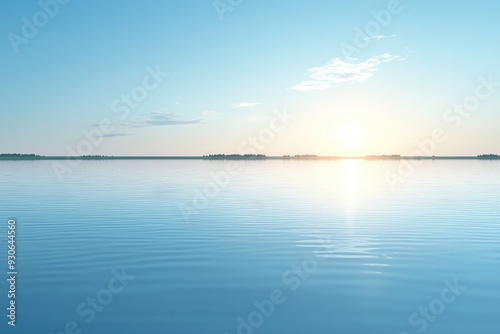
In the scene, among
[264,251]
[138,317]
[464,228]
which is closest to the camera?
[138,317]

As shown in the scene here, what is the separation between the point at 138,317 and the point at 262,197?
4103cm

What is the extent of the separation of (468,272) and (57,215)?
3091 cm

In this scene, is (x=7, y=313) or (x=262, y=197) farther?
(x=262, y=197)

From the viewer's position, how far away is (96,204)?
4619cm

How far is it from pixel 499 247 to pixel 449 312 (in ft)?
42.2

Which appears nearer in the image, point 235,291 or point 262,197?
point 235,291

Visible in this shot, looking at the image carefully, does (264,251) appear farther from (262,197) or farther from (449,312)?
(262,197)

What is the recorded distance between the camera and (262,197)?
5584 cm

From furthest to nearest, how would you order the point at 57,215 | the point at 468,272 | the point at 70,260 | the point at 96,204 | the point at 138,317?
1. the point at 96,204
2. the point at 57,215
3. the point at 70,260
4. the point at 468,272
5. the point at 138,317

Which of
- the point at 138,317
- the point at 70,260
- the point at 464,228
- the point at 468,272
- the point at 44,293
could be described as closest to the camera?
the point at 138,317

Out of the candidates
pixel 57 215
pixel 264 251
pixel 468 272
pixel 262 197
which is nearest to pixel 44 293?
pixel 264 251

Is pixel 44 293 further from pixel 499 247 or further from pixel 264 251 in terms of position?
pixel 499 247

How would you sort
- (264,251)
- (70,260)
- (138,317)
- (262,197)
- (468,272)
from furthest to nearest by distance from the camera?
(262,197)
(264,251)
(70,260)
(468,272)
(138,317)

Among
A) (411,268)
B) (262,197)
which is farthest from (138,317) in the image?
(262,197)
